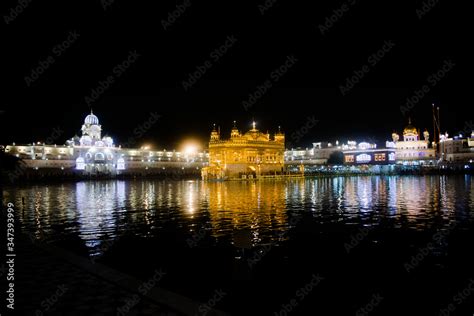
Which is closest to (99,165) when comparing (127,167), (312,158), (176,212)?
(127,167)

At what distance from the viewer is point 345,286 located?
32.8 feet

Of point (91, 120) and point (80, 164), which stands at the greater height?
point (91, 120)

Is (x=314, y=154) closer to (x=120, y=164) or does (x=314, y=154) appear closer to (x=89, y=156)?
(x=120, y=164)

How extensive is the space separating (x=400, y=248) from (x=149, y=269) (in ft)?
25.6

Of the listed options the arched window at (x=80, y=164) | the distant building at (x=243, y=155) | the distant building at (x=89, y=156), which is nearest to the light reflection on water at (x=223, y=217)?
the distant building at (x=243, y=155)

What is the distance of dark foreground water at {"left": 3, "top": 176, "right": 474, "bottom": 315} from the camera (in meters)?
9.12

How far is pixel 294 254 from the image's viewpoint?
12773 millimetres

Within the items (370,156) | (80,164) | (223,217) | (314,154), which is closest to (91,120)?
(80,164)

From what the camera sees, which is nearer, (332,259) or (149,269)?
(149,269)

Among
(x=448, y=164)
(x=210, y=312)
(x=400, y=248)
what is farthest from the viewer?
(x=448, y=164)

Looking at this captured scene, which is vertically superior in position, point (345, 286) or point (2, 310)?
point (2, 310)

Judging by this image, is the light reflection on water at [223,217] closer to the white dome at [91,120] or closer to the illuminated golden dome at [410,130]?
the white dome at [91,120]

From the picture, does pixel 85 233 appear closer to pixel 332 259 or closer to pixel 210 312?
pixel 332 259

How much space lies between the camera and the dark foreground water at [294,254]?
359 inches
